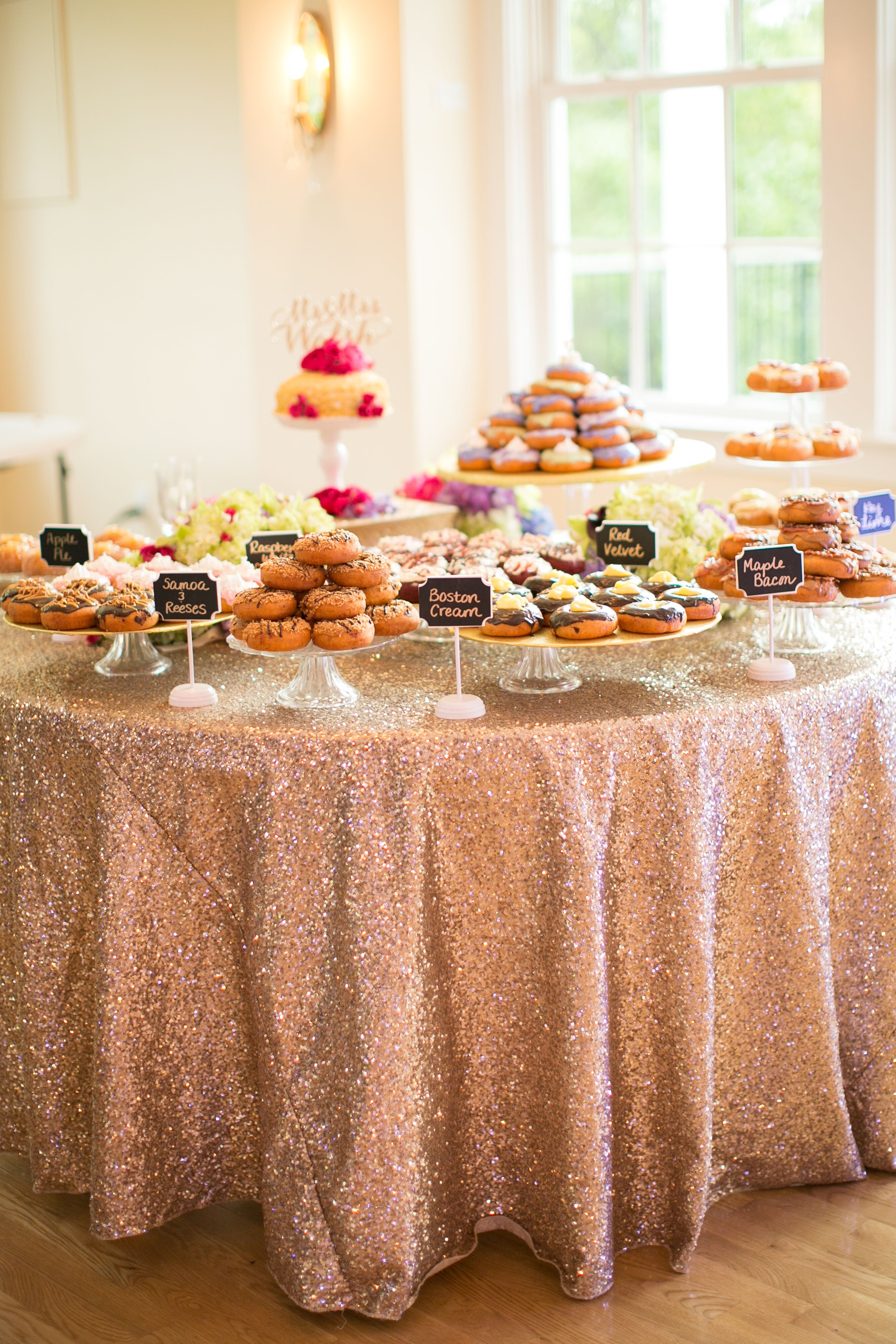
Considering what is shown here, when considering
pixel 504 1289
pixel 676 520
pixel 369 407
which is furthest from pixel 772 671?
pixel 369 407

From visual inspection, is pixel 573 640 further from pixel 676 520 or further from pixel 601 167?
pixel 601 167

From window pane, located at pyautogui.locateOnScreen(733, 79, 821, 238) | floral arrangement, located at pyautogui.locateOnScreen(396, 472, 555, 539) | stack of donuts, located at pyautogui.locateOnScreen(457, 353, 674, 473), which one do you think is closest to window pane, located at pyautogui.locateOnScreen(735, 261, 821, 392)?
window pane, located at pyautogui.locateOnScreen(733, 79, 821, 238)

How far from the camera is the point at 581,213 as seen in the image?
5.31 metres

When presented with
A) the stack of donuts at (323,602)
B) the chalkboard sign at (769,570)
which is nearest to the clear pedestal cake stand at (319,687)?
the stack of donuts at (323,602)

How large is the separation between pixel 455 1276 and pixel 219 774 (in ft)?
2.67

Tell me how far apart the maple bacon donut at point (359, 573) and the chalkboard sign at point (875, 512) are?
871mm

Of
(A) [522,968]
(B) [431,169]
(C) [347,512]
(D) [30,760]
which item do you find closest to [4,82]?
(B) [431,169]

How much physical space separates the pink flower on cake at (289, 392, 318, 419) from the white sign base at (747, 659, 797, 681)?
1.57 metres

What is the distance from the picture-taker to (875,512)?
2465 mm

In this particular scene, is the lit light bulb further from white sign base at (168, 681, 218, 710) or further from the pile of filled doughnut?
white sign base at (168, 681, 218, 710)

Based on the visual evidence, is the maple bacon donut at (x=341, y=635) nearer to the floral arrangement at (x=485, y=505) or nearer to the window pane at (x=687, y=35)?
the floral arrangement at (x=485, y=505)

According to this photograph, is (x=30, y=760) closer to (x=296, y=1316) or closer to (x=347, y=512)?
(x=296, y=1316)

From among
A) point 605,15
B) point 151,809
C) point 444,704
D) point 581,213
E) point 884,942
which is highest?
point 605,15

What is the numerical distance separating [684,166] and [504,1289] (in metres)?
4.05
